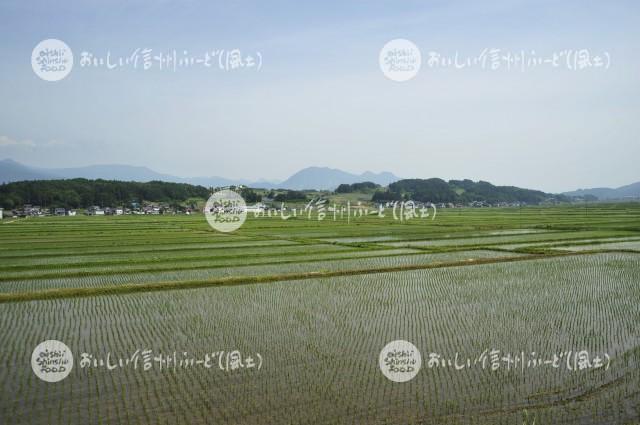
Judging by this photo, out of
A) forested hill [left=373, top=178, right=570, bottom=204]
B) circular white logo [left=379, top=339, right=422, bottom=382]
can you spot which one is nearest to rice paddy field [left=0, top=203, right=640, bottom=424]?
circular white logo [left=379, top=339, right=422, bottom=382]

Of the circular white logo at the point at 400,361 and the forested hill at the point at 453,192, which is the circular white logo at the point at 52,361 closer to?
the circular white logo at the point at 400,361

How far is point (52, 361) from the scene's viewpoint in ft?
27.2

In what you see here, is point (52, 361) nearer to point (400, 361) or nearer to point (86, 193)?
point (400, 361)

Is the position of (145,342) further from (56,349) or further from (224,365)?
(224,365)

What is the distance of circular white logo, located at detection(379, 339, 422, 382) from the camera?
25.2 feet

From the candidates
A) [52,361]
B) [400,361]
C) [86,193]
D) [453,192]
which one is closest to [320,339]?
[400,361]

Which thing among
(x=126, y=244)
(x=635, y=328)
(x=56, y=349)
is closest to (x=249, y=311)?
(x=56, y=349)

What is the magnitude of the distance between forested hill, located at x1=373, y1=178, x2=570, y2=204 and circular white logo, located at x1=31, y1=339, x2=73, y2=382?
360 ft

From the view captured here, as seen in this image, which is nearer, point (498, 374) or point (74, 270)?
point (498, 374)

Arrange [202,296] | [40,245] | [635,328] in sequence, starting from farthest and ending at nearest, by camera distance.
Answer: [40,245], [202,296], [635,328]

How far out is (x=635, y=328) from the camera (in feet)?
33.9

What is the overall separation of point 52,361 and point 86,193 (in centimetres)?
8244

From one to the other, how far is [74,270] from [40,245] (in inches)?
405

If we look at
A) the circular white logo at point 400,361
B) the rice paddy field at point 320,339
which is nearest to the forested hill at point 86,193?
the rice paddy field at point 320,339
